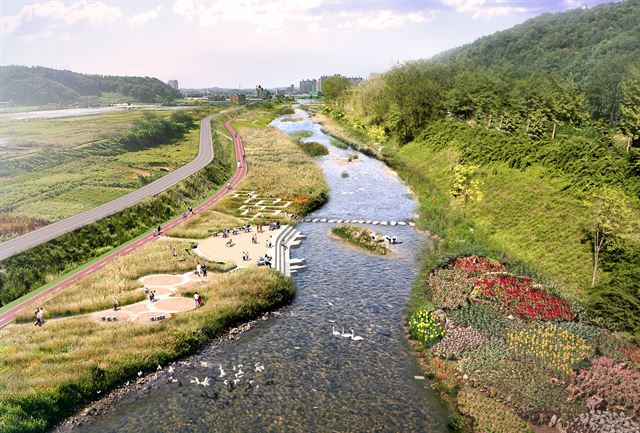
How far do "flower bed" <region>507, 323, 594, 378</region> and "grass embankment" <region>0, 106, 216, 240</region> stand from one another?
56.8 meters

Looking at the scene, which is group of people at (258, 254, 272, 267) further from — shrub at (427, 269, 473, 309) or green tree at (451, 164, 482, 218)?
green tree at (451, 164, 482, 218)

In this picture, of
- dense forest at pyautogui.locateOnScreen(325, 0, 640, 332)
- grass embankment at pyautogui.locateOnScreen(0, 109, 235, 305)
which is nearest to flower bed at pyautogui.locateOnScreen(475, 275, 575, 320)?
dense forest at pyautogui.locateOnScreen(325, 0, 640, 332)

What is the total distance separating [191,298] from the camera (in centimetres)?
4162

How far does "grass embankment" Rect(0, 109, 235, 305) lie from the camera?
148ft

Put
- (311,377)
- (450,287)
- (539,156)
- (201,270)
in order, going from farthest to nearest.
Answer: (539,156), (201,270), (450,287), (311,377)

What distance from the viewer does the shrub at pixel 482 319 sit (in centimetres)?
3484

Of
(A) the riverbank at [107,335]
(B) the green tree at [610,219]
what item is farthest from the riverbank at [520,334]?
(A) the riverbank at [107,335]

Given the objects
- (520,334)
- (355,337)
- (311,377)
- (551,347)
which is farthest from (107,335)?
(551,347)

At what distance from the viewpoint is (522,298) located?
125 feet

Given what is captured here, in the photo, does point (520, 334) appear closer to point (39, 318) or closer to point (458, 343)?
point (458, 343)

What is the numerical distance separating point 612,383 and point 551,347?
14.7ft

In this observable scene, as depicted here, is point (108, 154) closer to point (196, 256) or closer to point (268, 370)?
point (196, 256)

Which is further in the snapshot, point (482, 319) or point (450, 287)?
point (450, 287)

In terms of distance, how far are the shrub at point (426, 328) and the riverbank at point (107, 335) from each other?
1230 centimetres
